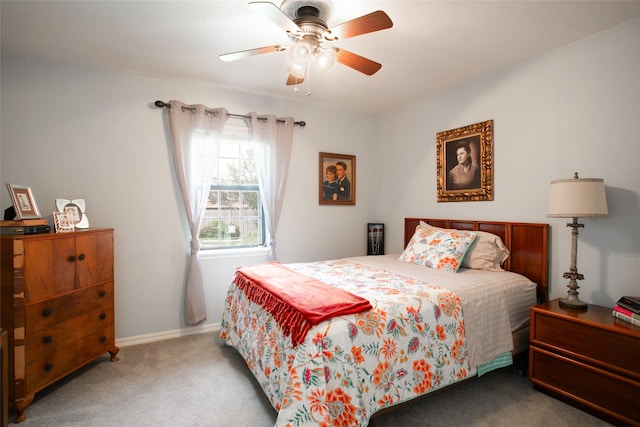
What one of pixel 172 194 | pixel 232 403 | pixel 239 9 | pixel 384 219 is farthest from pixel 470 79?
pixel 232 403

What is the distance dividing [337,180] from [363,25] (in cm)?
236

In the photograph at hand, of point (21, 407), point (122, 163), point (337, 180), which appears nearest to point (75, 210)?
point (122, 163)

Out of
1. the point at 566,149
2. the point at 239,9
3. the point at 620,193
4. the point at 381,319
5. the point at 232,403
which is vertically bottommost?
the point at 232,403

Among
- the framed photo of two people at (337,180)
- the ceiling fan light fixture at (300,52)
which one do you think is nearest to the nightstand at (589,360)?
the ceiling fan light fixture at (300,52)

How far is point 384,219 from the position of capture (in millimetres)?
4148

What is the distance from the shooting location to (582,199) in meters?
1.99

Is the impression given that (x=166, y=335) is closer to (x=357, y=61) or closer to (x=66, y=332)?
(x=66, y=332)

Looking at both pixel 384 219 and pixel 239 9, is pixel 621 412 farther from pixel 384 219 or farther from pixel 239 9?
pixel 239 9

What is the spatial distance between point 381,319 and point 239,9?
2072mm

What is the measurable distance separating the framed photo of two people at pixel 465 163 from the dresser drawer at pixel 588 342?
126 cm

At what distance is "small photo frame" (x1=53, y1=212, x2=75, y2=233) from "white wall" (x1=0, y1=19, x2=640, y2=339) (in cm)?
49

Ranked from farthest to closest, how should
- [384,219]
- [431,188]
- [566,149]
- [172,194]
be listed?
[384,219] → [431,188] → [172,194] → [566,149]

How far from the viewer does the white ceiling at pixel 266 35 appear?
193 centimetres

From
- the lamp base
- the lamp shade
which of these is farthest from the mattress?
the lamp shade
